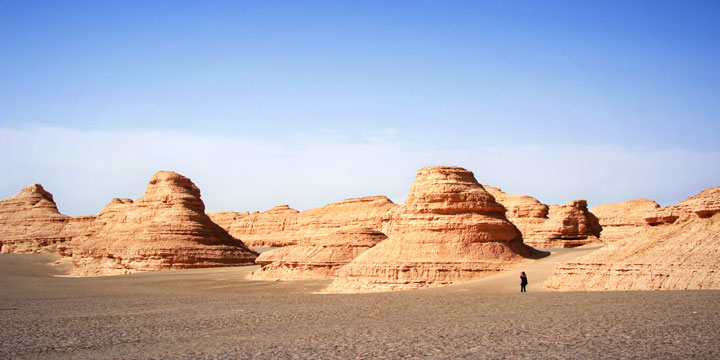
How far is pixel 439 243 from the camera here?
94.1ft

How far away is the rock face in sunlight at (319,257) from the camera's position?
3675 centimetres

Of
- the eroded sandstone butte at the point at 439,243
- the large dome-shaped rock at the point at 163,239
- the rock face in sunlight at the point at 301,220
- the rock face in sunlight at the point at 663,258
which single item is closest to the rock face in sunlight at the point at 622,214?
the rock face in sunlight at the point at 301,220

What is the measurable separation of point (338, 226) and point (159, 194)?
28665 mm

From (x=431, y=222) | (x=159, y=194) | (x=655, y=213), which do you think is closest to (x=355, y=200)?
(x=159, y=194)

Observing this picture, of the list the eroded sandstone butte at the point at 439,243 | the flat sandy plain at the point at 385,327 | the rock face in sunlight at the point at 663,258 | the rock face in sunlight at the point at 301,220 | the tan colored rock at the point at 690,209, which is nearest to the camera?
the flat sandy plain at the point at 385,327

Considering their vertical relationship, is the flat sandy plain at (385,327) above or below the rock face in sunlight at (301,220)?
below

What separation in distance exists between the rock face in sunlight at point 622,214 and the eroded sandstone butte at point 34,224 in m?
60.2

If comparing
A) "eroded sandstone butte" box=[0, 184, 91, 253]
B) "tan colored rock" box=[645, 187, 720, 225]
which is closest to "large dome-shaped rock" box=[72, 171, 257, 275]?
"eroded sandstone butte" box=[0, 184, 91, 253]

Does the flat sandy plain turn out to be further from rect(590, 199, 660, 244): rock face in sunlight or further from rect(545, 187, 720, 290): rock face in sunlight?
rect(590, 199, 660, 244): rock face in sunlight

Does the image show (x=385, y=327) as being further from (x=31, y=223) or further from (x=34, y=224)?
(x=31, y=223)

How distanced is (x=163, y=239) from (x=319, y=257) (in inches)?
663

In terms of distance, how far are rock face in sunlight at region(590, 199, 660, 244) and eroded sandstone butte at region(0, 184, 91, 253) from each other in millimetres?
60231

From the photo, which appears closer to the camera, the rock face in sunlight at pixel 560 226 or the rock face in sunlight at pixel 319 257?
the rock face in sunlight at pixel 319 257

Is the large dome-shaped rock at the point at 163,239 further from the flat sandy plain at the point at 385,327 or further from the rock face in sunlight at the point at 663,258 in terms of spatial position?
the rock face in sunlight at the point at 663,258
